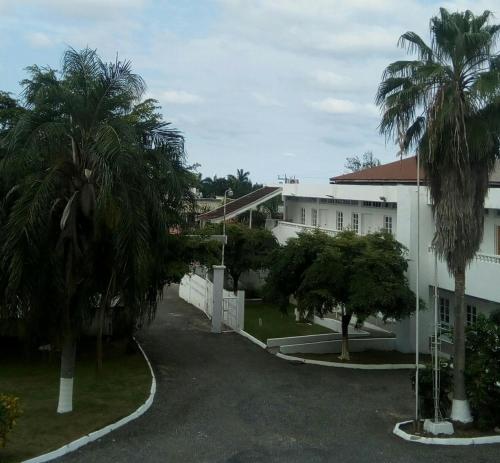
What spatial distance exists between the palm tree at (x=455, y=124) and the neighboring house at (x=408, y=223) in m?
3.16

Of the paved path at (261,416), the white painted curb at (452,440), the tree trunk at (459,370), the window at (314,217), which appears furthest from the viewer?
the window at (314,217)

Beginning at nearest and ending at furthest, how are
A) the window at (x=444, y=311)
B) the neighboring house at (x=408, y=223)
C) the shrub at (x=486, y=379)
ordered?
the shrub at (x=486, y=379), the neighboring house at (x=408, y=223), the window at (x=444, y=311)

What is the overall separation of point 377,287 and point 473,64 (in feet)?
27.3

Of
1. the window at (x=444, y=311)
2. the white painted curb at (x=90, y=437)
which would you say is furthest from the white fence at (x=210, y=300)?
the white painted curb at (x=90, y=437)

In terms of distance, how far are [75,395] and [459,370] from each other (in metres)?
9.74

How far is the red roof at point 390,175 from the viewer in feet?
95.4

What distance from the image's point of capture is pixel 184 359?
20.8 m

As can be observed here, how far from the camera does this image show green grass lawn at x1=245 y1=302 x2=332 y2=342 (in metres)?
26.1

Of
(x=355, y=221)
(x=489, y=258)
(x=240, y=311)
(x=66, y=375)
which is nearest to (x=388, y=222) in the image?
(x=355, y=221)

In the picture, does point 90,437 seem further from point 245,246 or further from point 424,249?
point 245,246

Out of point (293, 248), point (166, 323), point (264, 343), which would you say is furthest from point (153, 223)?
point (166, 323)

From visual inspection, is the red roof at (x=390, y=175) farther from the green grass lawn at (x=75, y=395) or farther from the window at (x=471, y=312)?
the green grass lawn at (x=75, y=395)

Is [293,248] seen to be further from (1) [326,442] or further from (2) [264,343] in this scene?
(1) [326,442]

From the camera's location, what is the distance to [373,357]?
72.5 feet
